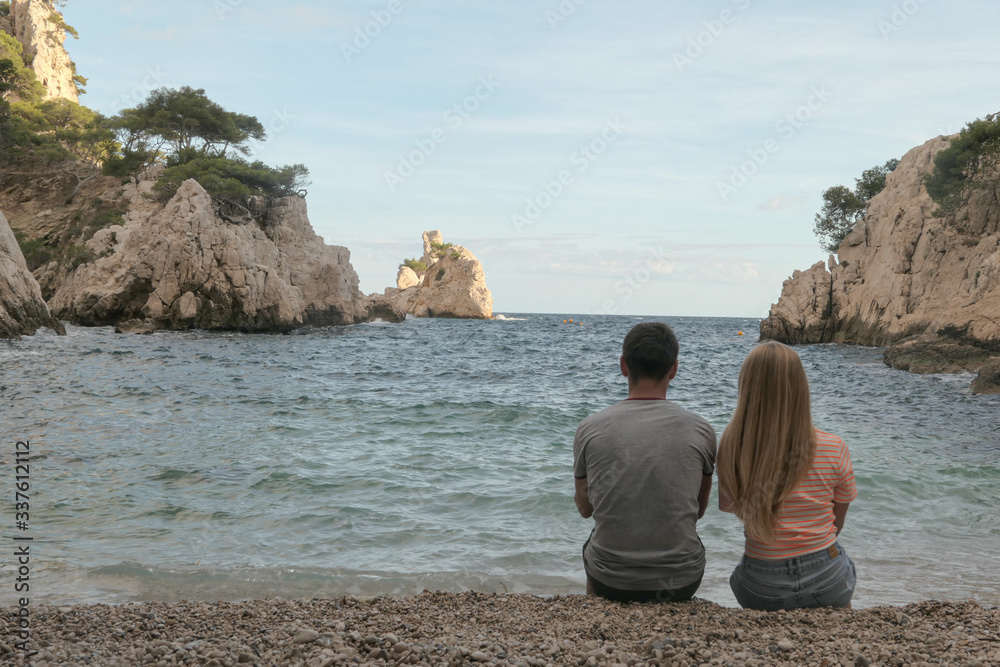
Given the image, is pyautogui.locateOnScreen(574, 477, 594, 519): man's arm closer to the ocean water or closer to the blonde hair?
the blonde hair

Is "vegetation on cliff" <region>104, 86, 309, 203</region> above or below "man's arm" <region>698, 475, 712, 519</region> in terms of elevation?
above

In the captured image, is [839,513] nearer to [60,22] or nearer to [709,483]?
[709,483]

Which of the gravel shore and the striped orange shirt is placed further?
the striped orange shirt

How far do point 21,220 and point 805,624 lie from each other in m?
57.5

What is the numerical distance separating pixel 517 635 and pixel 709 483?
142 cm

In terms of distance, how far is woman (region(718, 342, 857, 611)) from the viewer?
366 cm

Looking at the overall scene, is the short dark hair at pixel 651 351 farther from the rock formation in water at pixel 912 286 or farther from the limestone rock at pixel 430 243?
the limestone rock at pixel 430 243

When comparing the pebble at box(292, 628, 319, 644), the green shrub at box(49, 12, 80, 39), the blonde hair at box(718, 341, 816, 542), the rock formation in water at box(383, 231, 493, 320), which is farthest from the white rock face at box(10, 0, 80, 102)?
the blonde hair at box(718, 341, 816, 542)

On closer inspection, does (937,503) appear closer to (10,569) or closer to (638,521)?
(638,521)

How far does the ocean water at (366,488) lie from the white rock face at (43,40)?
52751mm

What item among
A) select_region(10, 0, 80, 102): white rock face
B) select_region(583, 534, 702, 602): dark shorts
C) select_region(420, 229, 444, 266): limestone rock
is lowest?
select_region(583, 534, 702, 602): dark shorts

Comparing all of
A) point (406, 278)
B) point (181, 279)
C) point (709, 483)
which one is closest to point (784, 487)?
point (709, 483)

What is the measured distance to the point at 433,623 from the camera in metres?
4.18

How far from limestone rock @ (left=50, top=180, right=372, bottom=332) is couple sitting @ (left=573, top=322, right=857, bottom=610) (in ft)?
121
